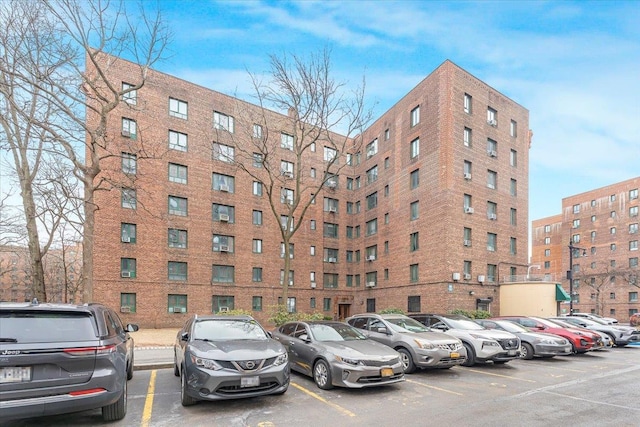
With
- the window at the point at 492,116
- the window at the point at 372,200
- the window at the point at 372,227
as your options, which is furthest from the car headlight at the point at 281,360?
the window at the point at 372,200

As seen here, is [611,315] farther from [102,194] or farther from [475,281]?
[102,194]

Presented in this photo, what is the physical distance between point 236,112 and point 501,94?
878 inches

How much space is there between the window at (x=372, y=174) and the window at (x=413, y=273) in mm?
9899

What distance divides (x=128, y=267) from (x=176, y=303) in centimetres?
432

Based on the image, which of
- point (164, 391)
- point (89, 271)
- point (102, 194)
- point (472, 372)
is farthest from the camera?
point (102, 194)

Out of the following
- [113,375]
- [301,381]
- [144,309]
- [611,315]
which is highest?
[113,375]

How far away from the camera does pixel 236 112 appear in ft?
107

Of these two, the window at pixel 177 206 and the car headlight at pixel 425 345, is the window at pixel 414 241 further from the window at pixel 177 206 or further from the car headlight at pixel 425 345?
the car headlight at pixel 425 345

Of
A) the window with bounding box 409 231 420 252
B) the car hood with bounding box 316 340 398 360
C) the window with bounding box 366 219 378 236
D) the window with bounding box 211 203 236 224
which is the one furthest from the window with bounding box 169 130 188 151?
the car hood with bounding box 316 340 398 360

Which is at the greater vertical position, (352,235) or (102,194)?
(102,194)

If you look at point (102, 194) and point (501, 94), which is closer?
point (102, 194)

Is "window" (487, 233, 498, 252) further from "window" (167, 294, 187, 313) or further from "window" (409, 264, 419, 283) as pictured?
"window" (167, 294, 187, 313)

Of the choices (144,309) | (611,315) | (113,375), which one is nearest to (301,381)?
(113,375)

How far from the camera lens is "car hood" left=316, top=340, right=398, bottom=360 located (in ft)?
24.4
